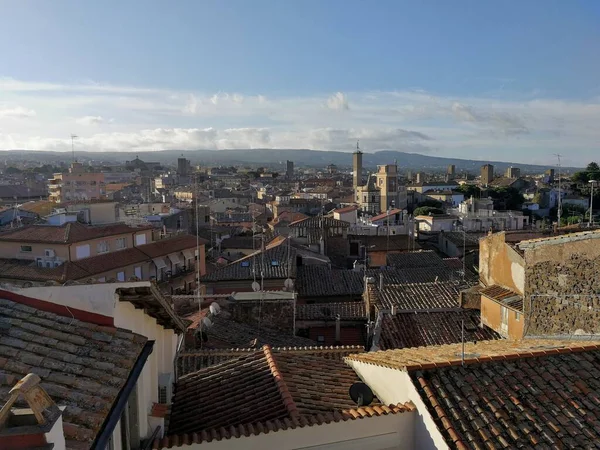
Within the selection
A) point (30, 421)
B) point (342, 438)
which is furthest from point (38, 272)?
point (30, 421)

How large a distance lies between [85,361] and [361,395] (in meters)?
3.37

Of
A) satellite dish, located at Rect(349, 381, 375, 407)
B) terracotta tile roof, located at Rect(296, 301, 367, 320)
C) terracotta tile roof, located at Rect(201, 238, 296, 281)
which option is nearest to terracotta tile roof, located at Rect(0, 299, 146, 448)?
satellite dish, located at Rect(349, 381, 375, 407)

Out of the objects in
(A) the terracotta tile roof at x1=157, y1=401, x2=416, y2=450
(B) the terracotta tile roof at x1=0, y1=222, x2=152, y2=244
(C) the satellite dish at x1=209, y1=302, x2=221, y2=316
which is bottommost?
(C) the satellite dish at x1=209, y1=302, x2=221, y2=316

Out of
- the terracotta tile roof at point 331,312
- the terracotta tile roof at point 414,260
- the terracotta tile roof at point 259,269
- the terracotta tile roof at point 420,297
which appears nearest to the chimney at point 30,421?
the terracotta tile roof at point 420,297

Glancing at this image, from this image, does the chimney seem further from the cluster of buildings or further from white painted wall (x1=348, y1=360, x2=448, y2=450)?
white painted wall (x1=348, y1=360, x2=448, y2=450)

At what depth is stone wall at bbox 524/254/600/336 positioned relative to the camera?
8797 mm

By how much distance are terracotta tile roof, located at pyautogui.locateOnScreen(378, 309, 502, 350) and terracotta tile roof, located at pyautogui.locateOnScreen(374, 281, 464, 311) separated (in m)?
0.42

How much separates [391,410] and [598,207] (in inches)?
2511

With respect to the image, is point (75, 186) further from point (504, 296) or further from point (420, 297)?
point (504, 296)

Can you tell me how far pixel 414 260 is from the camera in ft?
89.2

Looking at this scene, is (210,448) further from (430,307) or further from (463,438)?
(430,307)

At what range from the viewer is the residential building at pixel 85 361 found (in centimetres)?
348

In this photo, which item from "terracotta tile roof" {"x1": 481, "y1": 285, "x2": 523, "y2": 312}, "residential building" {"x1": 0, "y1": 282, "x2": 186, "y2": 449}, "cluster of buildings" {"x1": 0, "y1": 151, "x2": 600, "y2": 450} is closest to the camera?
"residential building" {"x1": 0, "y1": 282, "x2": 186, "y2": 449}

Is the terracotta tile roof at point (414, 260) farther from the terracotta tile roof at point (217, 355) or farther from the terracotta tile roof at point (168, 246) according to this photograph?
the terracotta tile roof at point (217, 355)
